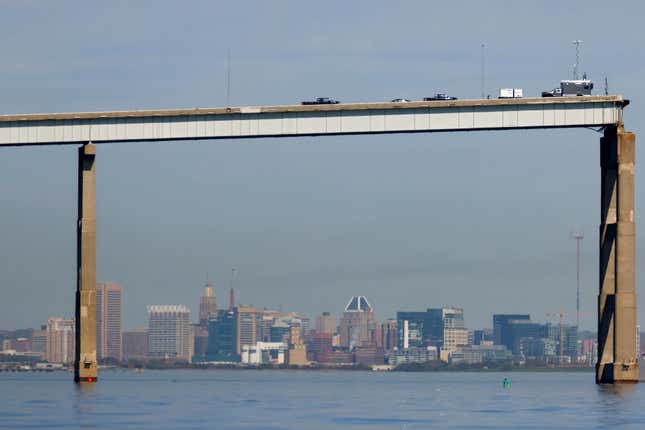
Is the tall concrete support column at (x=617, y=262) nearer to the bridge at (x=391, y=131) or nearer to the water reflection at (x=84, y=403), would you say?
the bridge at (x=391, y=131)

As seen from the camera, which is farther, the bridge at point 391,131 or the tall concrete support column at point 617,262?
the bridge at point 391,131

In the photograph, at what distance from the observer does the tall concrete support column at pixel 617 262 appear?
115312 millimetres

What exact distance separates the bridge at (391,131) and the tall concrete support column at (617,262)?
75 millimetres

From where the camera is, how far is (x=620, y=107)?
120 m

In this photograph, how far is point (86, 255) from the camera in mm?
128250

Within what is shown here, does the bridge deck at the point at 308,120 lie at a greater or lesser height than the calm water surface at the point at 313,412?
greater

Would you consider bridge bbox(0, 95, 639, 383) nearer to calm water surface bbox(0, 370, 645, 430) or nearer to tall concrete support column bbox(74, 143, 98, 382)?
tall concrete support column bbox(74, 143, 98, 382)

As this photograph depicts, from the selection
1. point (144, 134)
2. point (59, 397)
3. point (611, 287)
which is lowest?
point (59, 397)

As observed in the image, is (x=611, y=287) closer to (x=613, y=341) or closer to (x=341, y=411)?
(x=613, y=341)

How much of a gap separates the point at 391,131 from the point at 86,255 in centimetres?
2721

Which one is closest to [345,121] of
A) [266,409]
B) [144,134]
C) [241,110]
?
[241,110]

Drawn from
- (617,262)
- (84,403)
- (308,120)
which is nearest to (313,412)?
(84,403)

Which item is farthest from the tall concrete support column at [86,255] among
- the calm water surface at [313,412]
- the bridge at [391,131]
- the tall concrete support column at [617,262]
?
the tall concrete support column at [617,262]

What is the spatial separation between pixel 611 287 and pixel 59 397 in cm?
4225
